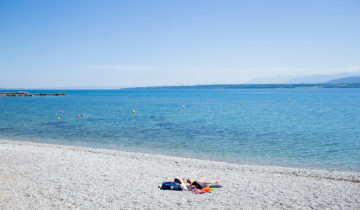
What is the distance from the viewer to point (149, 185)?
9977mm

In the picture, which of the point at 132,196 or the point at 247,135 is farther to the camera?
the point at 247,135

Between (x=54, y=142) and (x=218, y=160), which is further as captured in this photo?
(x=54, y=142)

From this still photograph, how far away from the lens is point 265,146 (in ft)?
62.1

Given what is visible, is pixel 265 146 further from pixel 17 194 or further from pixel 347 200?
pixel 17 194

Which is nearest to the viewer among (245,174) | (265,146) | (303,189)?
(303,189)

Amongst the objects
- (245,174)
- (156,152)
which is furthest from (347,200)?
(156,152)

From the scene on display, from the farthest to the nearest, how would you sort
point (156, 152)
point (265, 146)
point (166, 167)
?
point (265, 146) → point (156, 152) → point (166, 167)

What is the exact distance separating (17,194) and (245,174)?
8.35m

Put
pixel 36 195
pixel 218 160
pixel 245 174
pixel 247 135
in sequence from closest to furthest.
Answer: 1. pixel 36 195
2. pixel 245 174
3. pixel 218 160
4. pixel 247 135

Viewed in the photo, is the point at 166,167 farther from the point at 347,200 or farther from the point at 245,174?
the point at 347,200

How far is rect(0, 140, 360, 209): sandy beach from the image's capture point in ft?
26.9

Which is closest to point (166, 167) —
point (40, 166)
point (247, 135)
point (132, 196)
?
point (132, 196)

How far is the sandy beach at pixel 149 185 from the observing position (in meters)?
8.21

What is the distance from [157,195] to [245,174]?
463 centimetres
